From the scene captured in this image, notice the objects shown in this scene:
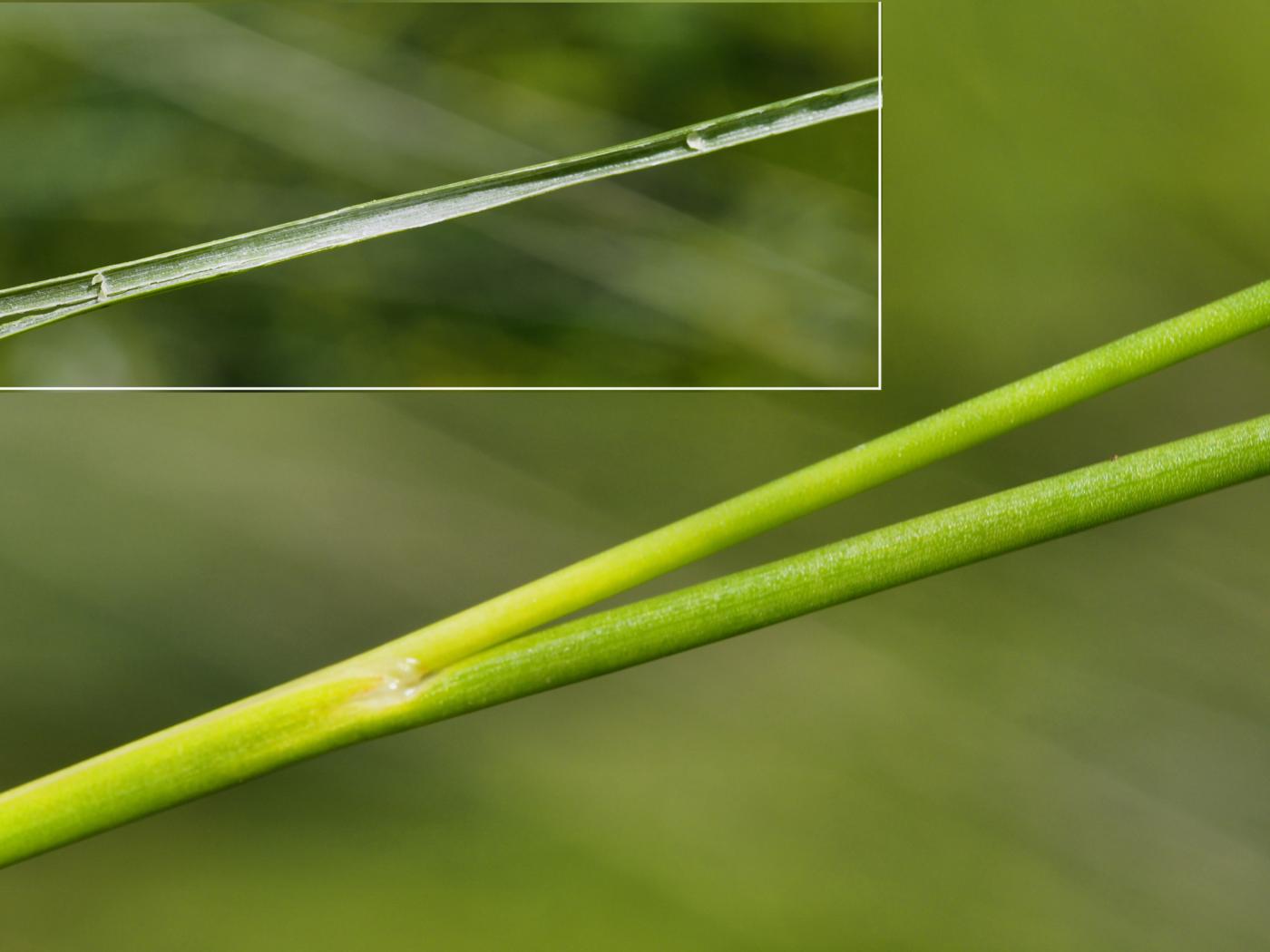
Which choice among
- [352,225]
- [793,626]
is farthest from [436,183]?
[793,626]

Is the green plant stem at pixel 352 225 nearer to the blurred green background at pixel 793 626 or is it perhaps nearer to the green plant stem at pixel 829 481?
the blurred green background at pixel 793 626

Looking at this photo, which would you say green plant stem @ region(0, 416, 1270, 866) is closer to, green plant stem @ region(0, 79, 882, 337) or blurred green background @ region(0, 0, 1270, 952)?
green plant stem @ region(0, 79, 882, 337)

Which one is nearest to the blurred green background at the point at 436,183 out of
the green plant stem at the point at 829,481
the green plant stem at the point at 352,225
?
the green plant stem at the point at 352,225

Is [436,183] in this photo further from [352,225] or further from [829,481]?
[829,481]

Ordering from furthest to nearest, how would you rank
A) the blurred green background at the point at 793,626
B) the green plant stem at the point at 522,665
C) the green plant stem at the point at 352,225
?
the blurred green background at the point at 793,626
the green plant stem at the point at 352,225
the green plant stem at the point at 522,665

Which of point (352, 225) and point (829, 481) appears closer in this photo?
point (829, 481)

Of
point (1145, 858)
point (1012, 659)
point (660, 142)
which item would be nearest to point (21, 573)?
point (660, 142)
